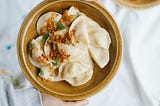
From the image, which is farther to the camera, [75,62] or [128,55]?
[128,55]

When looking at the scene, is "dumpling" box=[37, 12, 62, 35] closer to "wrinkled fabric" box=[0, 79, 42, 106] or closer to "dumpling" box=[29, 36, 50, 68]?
"dumpling" box=[29, 36, 50, 68]

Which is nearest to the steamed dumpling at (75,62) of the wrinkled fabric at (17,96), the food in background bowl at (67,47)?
the food in background bowl at (67,47)

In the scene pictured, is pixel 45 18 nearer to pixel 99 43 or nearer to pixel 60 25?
pixel 60 25

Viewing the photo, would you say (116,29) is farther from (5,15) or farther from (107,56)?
(5,15)

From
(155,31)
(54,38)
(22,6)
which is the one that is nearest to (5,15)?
(22,6)

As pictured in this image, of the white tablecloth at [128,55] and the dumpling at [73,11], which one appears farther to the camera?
the white tablecloth at [128,55]

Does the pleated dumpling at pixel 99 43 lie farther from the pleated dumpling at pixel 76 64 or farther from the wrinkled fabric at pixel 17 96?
the wrinkled fabric at pixel 17 96

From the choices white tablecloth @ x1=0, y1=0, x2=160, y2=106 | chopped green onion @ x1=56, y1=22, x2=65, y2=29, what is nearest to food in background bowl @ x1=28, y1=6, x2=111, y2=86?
chopped green onion @ x1=56, y1=22, x2=65, y2=29

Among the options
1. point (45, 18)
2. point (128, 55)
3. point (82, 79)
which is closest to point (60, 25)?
point (45, 18)

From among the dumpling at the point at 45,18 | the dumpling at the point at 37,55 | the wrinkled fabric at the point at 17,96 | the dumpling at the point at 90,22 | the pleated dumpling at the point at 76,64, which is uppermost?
the dumpling at the point at 45,18
